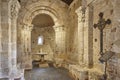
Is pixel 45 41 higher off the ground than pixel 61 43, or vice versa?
pixel 45 41

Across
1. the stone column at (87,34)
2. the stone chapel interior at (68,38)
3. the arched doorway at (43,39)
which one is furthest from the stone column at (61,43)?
the arched doorway at (43,39)

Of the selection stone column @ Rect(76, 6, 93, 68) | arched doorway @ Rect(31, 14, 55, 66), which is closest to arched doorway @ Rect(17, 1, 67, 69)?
stone column @ Rect(76, 6, 93, 68)

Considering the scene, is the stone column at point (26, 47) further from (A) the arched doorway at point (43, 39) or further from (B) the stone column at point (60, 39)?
(A) the arched doorway at point (43, 39)

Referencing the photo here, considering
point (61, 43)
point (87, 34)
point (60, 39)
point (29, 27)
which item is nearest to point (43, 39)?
point (60, 39)

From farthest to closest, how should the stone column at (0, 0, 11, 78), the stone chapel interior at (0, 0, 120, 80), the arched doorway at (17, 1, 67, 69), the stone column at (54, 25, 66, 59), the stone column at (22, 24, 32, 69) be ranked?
→ the stone column at (54, 25, 66, 59) → the stone column at (22, 24, 32, 69) → the arched doorway at (17, 1, 67, 69) → the stone column at (0, 0, 11, 78) → the stone chapel interior at (0, 0, 120, 80)

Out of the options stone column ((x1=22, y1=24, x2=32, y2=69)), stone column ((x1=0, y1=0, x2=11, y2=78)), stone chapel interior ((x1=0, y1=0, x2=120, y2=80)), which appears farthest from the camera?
stone column ((x1=22, y1=24, x2=32, y2=69))

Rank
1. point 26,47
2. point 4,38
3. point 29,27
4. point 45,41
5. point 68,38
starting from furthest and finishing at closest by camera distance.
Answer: point 45,41, point 68,38, point 29,27, point 26,47, point 4,38

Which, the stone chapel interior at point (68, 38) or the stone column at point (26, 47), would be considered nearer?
the stone chapel interior at point (68, 38)

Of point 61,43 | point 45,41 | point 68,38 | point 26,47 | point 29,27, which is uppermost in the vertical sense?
point 29,27

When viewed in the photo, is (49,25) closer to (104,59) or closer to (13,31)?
(13,31)

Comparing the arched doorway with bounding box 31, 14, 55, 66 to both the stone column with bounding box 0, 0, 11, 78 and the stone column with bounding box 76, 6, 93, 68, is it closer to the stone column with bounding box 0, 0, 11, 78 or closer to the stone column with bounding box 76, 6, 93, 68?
the stone column with bounding box 76, 6, 93, 68

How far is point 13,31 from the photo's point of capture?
22.5 ft

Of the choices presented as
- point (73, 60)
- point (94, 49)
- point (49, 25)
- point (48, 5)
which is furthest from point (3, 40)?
point (49, 25)

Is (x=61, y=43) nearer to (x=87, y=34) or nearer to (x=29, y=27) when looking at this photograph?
(x=29, y=27)
